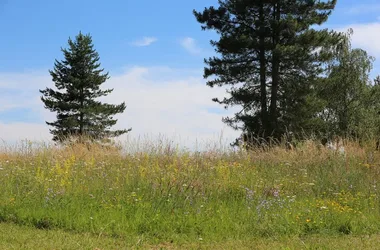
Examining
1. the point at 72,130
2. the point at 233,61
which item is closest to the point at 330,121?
the point at 233,61

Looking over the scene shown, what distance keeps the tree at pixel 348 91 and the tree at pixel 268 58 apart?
8593 millimetres

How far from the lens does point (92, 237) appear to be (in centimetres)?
519

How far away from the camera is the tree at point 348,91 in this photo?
3075 centimetres

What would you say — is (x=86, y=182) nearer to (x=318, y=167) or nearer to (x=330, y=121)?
(x=318, y=167)

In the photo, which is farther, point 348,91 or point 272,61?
point 348,91

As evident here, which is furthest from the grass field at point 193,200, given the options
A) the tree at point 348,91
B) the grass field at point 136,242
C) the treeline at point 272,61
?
the tree at point 348,91

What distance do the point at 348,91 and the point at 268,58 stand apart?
12.0 metres

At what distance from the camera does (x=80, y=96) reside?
1300 inches

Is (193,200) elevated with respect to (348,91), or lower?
lower

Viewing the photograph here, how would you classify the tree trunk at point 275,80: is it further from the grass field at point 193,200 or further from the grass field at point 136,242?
the grass field at point 136,242

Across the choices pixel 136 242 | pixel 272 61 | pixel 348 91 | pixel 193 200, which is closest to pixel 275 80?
pixel 272 61

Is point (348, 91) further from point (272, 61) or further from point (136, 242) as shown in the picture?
point (136, 242)

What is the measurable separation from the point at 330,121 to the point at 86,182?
27307 mm

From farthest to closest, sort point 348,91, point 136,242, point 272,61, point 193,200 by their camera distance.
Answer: point 348,91 < point 272,61 < point 193,200 < point 136,242
